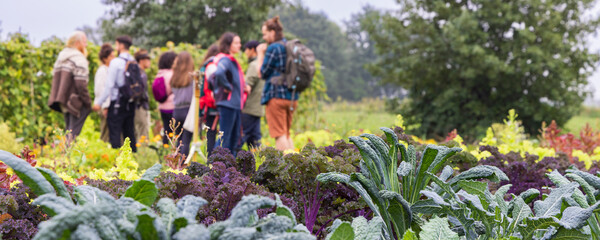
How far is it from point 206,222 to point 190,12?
22.1m

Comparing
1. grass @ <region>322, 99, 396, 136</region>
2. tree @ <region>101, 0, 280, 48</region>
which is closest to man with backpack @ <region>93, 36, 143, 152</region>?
grass @ <region>322, 99, 396, 136</region>

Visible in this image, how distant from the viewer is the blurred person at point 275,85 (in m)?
6.12

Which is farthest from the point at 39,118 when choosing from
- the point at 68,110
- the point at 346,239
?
the point at 346,239

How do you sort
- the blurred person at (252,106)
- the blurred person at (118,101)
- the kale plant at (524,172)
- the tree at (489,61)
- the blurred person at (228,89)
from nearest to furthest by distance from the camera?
the kale plant at (524,172)
the blurred person at (228,89)
the blurred person at (118,101)
the blurred person at (252,106)
the tree at (489,61)

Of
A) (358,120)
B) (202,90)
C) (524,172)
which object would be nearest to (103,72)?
(202,90)

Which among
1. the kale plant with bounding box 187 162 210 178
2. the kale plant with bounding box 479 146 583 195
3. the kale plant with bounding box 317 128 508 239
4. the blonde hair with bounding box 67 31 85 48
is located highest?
the blonde hair with bounding box 67 31 85 48

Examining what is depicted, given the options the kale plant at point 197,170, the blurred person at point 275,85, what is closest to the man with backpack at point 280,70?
the blurred person at point 275,85

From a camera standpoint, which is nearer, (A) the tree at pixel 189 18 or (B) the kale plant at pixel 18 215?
(B) the kale plant at pixel 18 215

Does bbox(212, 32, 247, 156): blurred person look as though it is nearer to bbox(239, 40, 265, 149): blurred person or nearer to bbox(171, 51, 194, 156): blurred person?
bbox(171, 51, 194, 156): blurred person

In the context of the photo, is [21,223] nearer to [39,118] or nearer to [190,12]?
[39,118]

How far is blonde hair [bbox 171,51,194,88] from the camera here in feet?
20.3

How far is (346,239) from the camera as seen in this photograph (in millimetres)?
1225

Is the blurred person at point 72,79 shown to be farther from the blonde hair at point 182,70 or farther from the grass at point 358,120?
the grass at point 358,120

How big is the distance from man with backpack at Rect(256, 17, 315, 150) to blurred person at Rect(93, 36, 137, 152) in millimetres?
1758
